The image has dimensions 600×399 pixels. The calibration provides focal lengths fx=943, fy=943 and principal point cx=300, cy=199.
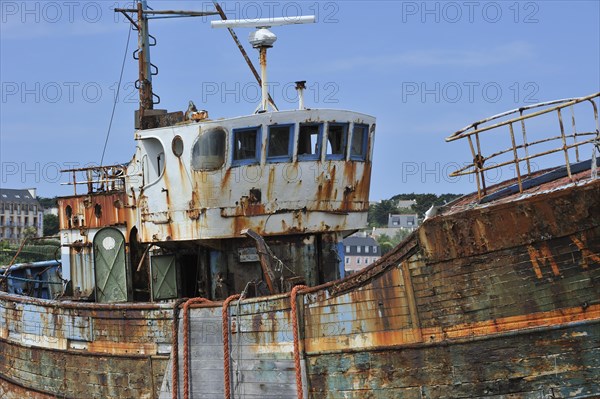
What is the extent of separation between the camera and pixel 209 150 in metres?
14.8

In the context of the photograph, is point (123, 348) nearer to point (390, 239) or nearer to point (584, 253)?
point (584, 253)

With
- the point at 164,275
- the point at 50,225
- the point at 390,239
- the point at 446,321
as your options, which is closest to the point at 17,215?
the point at 50,225

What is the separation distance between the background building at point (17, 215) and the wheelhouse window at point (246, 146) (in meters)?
90.2

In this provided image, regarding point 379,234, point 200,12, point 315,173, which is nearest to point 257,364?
point 315,173

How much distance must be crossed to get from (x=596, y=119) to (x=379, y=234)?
91286 mm

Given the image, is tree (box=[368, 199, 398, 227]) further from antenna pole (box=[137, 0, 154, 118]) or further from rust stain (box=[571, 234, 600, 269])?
rust stain (box=[571, 234, 600, 269])

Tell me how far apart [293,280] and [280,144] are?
7.68 feet

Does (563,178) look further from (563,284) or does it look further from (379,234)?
(379,234)

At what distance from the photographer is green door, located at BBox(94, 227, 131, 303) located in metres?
16.3

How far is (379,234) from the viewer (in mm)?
102750

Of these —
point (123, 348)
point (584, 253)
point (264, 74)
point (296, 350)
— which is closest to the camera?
point (584, 253)

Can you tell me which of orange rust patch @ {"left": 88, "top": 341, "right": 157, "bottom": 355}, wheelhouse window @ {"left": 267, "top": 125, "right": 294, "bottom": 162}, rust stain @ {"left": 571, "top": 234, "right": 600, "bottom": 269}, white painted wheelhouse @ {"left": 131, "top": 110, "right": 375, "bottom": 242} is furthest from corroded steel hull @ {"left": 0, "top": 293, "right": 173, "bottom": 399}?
rust stain @ {"left": 571, "top": 234, "right": 600, "bottom": 269}

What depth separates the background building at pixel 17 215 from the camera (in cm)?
10238

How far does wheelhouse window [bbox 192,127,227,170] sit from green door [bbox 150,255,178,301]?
1.89m
